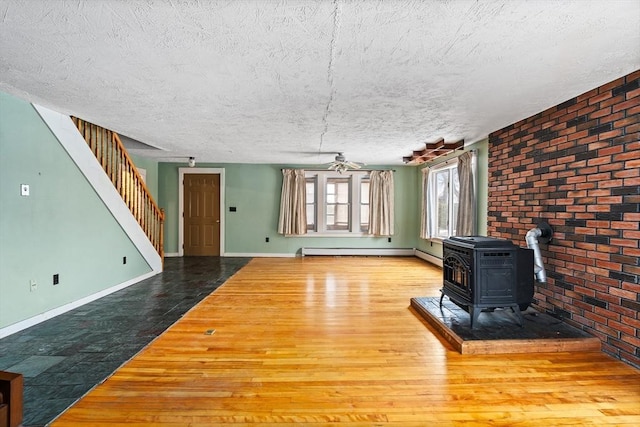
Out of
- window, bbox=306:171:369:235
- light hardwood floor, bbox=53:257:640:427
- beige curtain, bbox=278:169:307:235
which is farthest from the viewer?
window, bbox=306:171:369:235

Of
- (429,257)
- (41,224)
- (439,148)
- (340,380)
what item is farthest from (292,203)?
(340,380)

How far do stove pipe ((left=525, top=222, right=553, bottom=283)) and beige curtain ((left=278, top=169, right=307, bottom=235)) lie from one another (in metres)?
4.92

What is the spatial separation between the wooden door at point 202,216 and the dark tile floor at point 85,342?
2.77 meters

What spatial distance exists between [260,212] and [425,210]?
152 inches

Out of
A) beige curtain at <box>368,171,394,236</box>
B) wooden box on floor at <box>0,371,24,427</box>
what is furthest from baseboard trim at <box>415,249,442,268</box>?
wooden box on floor at <box>0,371,24,427</box>

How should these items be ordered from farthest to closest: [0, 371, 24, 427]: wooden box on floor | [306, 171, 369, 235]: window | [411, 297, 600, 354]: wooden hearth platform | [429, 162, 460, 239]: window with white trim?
[306, 171, 369, 235]: window
[429, 162, 460, 239]: window with white trim
[411, 297, 600, 354]: wooden hearth platform
[0, 371, 24, 427]: wooden box on floor

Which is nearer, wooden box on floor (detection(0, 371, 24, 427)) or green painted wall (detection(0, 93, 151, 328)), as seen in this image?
wooden box on floor (detection(0, 371, 24, 427))

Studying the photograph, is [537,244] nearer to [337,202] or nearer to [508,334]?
[508,334]

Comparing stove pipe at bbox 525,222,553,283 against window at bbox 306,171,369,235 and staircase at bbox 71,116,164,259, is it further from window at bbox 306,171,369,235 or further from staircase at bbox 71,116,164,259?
staircase at bbox 71,116,164,259

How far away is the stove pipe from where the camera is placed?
304 cm

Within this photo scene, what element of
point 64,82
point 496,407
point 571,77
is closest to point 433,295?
point 496,407

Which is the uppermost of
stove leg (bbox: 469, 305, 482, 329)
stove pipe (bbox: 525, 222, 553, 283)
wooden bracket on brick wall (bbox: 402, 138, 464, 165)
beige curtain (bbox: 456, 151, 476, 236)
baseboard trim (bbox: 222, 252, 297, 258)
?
wooden bracket on brick wall (bbox: 402, 138, 464, 165)

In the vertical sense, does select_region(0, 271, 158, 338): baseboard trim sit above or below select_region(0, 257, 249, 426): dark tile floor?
above

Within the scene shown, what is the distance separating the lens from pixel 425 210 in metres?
6.69
